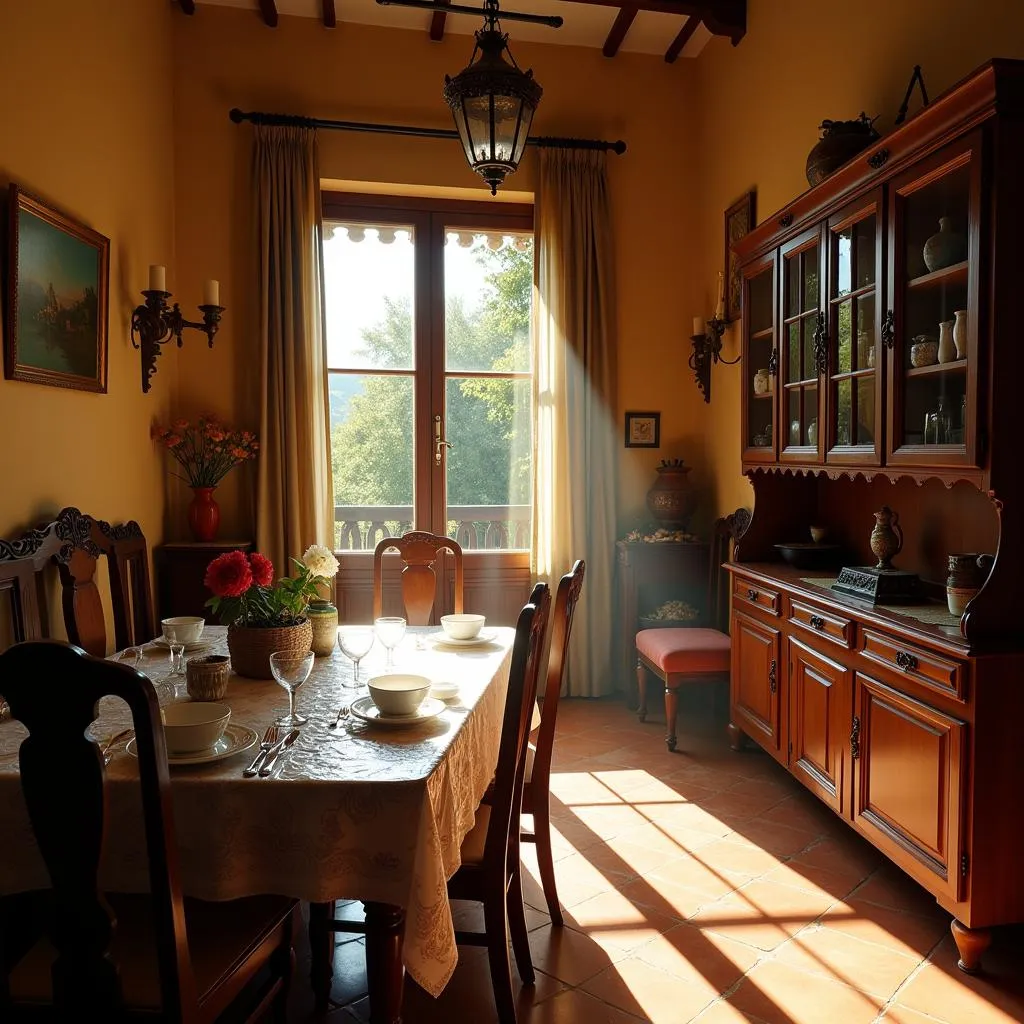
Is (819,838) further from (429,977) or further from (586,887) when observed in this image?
(429,977)

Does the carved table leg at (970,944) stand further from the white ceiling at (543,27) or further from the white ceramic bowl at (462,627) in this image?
the white ceiling at (543,27)

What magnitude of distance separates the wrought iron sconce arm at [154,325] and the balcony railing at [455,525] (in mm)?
1213

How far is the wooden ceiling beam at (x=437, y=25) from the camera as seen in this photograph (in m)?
4.31

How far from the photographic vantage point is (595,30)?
455cm

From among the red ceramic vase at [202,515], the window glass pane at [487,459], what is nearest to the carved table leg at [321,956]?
Result: the red ceramic vase at [202,515]

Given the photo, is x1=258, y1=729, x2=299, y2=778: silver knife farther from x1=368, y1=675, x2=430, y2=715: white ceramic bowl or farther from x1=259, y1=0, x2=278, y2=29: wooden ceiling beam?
x1=259, y1=0, x2=278, y2=29: wooden ceiling beam

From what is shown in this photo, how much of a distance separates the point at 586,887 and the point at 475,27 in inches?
170

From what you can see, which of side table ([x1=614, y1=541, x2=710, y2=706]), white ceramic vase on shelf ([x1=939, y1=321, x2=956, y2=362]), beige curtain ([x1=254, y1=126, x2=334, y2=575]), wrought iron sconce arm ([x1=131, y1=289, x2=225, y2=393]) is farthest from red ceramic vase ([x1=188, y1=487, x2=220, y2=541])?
white ceramic vase on shelf ([x1=939, y1=321, x2=956, y2=362])

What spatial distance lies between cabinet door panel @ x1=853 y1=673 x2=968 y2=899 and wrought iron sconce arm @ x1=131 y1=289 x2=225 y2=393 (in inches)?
129

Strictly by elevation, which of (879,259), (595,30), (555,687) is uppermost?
(595,30)

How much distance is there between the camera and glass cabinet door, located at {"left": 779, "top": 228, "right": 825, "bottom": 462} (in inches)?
120

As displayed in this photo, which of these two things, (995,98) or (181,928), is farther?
(995,98)

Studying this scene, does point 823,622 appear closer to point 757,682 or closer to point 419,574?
point 757,682

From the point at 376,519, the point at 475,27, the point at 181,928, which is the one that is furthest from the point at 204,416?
the point at 181,928
